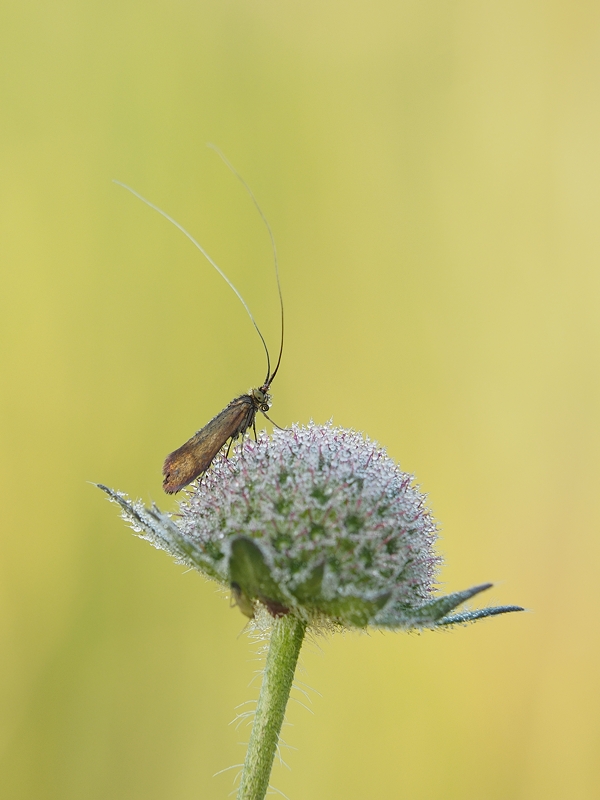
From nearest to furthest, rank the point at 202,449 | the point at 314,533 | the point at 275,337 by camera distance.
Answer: the point at 314,533
the point at 202,449
the point at 275,337

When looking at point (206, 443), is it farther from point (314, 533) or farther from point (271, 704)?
point (271, 704)

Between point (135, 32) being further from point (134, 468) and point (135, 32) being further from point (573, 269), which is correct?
point (573, 269)

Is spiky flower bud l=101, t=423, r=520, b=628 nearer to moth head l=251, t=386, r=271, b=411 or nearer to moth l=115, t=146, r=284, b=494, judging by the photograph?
moth l=115, t=146, r=284, b=494

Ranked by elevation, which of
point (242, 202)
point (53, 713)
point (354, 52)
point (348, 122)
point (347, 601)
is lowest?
point (347, 601)

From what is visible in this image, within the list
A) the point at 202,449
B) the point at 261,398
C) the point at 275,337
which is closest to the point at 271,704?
the point at 202,449

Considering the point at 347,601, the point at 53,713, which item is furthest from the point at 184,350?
the point at 347,601
